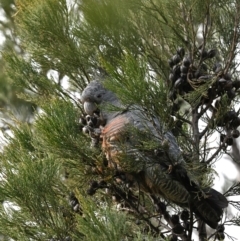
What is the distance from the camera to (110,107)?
171 cm

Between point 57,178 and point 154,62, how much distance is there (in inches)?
18.7

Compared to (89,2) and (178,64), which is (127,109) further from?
(89,2)

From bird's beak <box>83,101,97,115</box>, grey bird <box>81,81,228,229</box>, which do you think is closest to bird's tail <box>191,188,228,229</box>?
grey bird <box>81,81,228,229</box>

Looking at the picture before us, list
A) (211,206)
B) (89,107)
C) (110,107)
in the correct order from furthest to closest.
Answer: (89,107) → (211,206) → (110,107)

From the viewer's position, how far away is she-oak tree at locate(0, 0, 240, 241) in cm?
170

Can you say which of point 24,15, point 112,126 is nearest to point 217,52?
point 112,126

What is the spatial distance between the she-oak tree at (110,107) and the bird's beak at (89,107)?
33 mm

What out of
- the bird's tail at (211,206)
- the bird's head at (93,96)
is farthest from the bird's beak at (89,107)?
the bird's tail at (211,206)

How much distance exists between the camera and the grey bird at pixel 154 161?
1734 mm

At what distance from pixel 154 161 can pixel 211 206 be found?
0.79 feet

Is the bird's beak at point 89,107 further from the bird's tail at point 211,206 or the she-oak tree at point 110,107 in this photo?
the bird's tail at point 211,206

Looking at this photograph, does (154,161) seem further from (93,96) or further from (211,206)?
(93,96)

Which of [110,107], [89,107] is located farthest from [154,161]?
[89,107]

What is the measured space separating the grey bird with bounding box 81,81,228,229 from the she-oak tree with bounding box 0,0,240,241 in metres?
0.03
